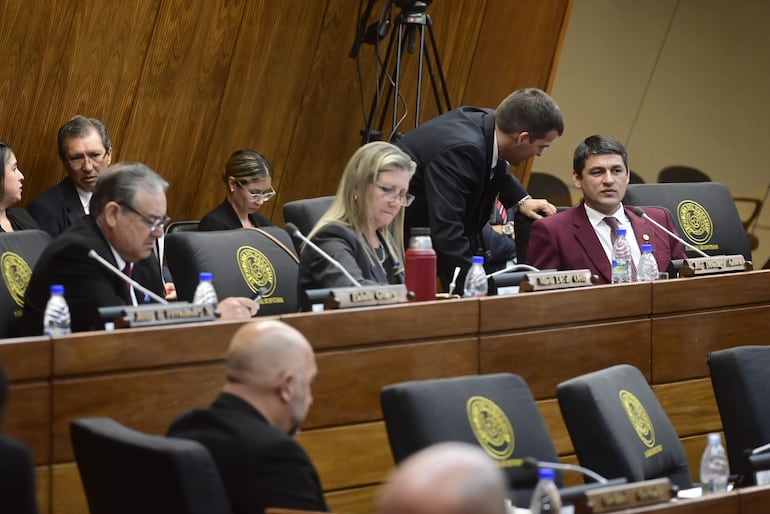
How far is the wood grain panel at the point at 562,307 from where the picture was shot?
3732mm

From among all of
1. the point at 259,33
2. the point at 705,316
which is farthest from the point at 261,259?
the point at 259,33

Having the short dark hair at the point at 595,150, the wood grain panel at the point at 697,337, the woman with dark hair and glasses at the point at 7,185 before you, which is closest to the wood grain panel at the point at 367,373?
the wood grain panel at the point at 697,337

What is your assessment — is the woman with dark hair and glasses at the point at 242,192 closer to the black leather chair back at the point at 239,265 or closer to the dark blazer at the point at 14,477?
the black leather chair back at the point at 239,265

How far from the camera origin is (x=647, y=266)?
432 cm

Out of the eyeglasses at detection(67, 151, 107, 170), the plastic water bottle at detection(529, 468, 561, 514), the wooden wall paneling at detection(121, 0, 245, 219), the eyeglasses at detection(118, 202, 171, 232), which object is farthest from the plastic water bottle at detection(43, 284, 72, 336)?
the wooden wall paneling at detection(121, 0, 245, 219)

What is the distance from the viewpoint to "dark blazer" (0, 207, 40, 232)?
459 centimetres

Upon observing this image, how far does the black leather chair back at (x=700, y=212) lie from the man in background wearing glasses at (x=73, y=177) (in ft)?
6.57

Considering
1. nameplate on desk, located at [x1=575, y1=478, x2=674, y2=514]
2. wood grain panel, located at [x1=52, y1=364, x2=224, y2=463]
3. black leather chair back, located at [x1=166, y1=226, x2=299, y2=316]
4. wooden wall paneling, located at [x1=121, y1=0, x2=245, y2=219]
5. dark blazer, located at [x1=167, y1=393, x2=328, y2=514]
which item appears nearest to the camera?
dark blazer, located at [x1=167, y1=393, x2=328, y2=514]

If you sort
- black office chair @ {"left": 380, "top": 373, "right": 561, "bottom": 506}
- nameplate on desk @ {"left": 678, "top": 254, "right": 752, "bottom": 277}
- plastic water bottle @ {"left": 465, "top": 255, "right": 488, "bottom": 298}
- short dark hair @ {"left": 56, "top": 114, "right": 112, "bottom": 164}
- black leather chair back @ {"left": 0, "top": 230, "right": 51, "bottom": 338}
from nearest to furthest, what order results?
black office chair @ {"left": 380, "top": 373, "right": 561, "bottom": 506} → black leather chair back @ {"left": 0, "top": 230, "right": 51, "bottom": 338} → plastic water bottle @ {"left": 465, "top": 255, "right": 488, "bottom": 298} → nameplate on desk @ {"left": 678, "top": 254, "right": 752, "bottom": 277} → short dark hair @ {"left": 56, "top": 114, "right": 112, "bottom": 164}

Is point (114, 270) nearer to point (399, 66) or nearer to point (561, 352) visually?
point (561, 352)

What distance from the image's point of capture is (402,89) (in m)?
6.70

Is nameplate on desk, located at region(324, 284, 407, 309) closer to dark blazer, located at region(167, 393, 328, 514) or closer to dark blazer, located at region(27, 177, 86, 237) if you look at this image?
dark blazer, located at region(167, 393, 328, 514)

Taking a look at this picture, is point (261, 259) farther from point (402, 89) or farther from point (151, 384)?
point (402, 89)

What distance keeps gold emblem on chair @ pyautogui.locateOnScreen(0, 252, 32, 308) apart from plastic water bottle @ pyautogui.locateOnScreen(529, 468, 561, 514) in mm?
1789
